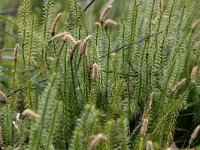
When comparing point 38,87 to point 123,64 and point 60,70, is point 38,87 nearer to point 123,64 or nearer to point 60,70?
point 60,70

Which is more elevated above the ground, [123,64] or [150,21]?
[150,21]

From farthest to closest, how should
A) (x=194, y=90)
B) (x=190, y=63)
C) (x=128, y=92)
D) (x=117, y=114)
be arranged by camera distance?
1. (x=190, y=63)
2. (x=194, y=90)
3. (x=128, y=92)
4. (x=117, y=114)

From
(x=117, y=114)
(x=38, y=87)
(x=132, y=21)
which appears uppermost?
(x=132, y=21)

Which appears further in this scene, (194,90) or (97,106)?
(194,90)

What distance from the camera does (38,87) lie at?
2.34 metres

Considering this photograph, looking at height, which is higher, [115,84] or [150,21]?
[150,21]

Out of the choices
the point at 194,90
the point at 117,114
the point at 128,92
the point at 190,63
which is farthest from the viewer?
the point at 190,63

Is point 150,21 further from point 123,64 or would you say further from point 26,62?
point 26,62

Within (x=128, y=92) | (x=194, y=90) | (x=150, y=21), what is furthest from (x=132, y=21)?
(x=194, y=90)

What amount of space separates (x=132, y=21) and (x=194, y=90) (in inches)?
19.5

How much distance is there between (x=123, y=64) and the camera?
2521mm

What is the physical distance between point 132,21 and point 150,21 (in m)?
0.14

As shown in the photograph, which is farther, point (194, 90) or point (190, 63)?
point (190, 63)

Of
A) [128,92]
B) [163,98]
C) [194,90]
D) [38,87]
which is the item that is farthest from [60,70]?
[194,90]
